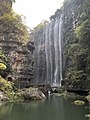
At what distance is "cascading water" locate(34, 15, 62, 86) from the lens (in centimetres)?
3606

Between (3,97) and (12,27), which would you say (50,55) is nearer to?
(12,27)

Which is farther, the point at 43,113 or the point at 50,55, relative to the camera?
the point at 50,55

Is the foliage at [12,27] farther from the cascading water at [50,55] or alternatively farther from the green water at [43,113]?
the green water at [43,113]

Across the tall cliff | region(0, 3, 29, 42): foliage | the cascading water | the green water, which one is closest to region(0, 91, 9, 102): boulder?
the green water

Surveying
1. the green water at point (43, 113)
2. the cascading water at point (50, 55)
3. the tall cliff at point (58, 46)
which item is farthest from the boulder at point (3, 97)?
the cascading water at point (50, 55)

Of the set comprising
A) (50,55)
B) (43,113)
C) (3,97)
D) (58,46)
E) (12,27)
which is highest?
(12,27)

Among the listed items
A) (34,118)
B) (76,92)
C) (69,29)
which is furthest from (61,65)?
(34,118)

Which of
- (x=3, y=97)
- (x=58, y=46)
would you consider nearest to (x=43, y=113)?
(x=3, y=97)

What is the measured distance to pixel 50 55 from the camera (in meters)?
39.6

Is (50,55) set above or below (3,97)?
above

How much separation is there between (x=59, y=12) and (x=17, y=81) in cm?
2064

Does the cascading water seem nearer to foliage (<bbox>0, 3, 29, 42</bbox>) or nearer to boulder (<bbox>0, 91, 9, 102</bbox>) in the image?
foliage (<bbox>0, 3, 29, 42</bbox>)

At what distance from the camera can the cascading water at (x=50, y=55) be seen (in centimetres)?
3606

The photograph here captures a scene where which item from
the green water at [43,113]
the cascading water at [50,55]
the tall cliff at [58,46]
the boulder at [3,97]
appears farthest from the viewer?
the cascading water at [50,55]
